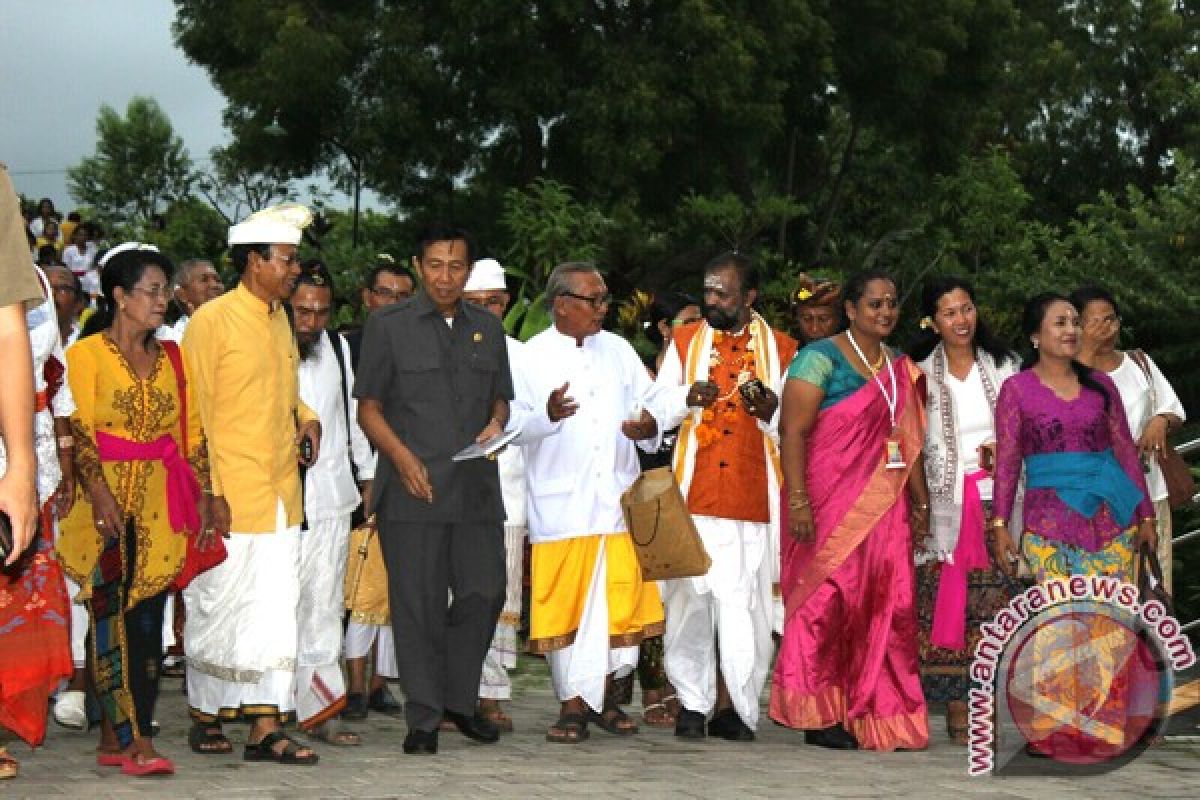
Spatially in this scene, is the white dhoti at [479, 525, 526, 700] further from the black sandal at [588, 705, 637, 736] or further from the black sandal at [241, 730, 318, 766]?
the black sandal at [241, 730, 318, 766]

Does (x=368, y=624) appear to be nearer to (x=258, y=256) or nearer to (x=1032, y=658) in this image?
(x=258, y=256)

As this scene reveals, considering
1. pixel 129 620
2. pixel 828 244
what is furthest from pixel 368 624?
pixel 828 244

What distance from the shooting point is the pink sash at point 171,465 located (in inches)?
316

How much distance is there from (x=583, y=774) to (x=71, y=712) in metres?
2.66

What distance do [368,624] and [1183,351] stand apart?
431 inches

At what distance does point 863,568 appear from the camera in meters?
9.17

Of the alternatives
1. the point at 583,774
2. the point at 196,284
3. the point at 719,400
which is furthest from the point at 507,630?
the point at 196,284

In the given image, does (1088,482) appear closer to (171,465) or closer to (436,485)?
(436,485)

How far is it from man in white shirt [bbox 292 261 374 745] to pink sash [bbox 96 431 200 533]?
0.76 meters

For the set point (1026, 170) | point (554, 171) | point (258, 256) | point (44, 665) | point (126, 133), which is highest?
point (126, 133)

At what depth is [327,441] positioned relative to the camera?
9258 mm

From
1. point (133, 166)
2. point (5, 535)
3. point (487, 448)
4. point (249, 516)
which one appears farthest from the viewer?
point (133, 166)

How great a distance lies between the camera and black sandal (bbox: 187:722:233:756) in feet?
27.7

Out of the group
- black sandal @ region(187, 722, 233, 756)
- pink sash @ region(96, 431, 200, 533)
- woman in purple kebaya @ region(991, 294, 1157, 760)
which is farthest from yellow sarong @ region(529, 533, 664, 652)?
pink sash @ region(96, 431, 200, 533)
